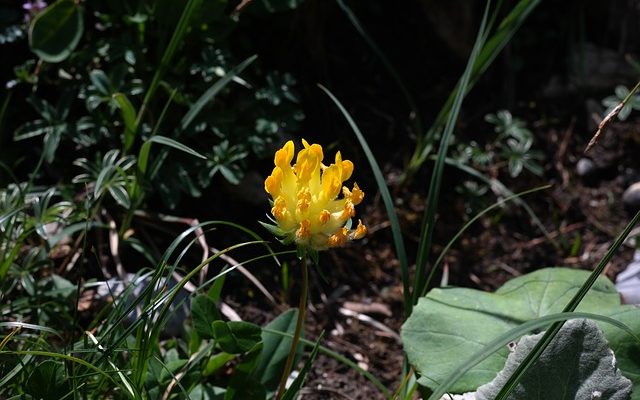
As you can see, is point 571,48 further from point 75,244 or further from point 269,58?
point 75,244

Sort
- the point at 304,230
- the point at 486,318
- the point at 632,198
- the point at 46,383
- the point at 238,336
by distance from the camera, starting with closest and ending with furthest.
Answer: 1. the point at 304,230
2. the point at 46,383
3. the point at 238,336
4. the point at 486,318
5. the point at 632,198

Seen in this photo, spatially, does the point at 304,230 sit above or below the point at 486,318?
above

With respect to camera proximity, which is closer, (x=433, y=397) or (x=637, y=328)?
(x=433, y=397)

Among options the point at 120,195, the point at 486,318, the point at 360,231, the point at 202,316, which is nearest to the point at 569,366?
the point at 486,318

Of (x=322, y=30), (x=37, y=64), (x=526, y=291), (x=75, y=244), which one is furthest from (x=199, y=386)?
(x=322, y=30)

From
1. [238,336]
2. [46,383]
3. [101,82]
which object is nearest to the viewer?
[46,383]

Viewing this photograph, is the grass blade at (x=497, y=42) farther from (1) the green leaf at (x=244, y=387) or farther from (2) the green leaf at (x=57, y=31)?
(2) the green leaf at (x=57, y=31)

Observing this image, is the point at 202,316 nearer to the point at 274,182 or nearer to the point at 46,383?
the point at 46,383

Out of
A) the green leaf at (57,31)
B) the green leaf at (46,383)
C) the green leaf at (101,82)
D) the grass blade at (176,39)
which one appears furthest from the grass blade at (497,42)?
the green leaf at (46,383)
